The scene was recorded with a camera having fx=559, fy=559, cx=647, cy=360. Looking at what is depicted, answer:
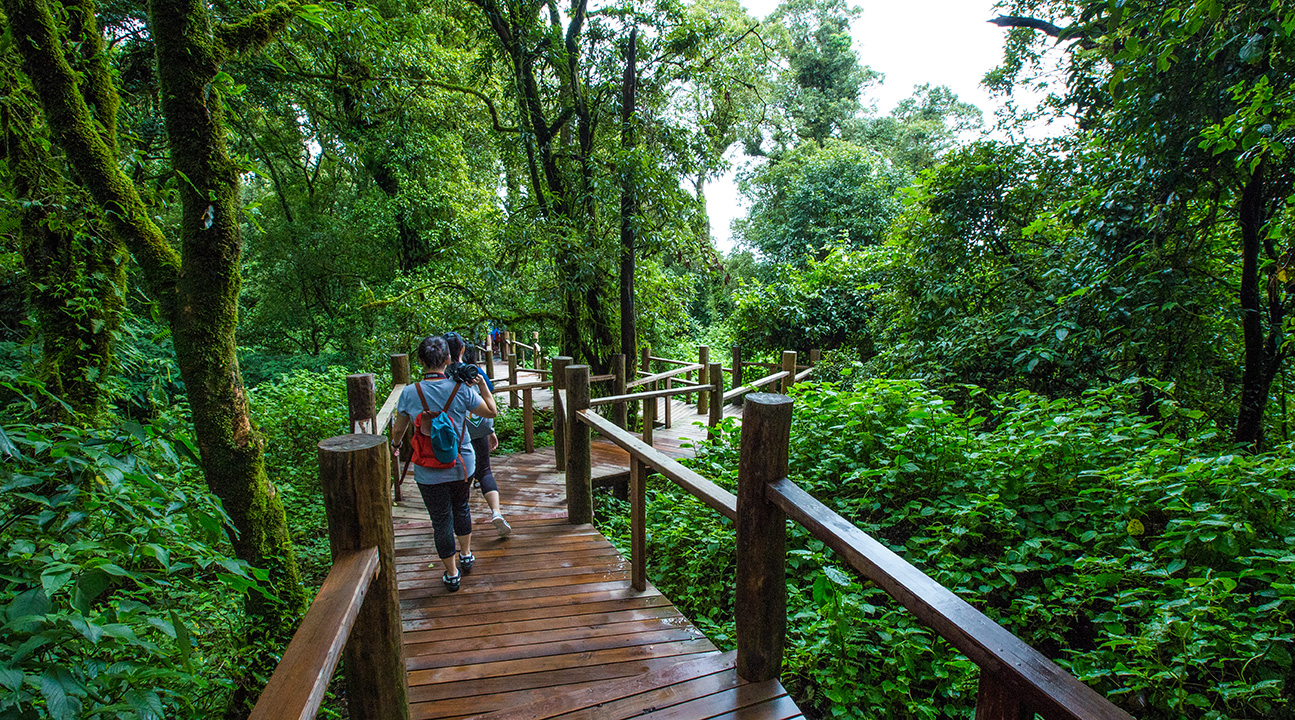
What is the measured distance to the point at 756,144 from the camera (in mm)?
20641

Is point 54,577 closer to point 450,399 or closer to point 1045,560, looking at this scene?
point 450,399

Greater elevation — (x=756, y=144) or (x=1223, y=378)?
(x=756, y=144)

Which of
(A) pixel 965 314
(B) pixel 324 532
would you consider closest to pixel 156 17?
(B) pixel 324 532

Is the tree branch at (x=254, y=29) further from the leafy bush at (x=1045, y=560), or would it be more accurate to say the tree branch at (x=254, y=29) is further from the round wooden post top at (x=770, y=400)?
the leafy bush at (x=1045, y=560)

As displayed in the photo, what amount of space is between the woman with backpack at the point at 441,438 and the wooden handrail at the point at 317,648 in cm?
156

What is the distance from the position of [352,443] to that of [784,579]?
153 cm

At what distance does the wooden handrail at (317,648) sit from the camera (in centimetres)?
106

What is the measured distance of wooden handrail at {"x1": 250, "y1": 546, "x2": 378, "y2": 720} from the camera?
1.06 meters

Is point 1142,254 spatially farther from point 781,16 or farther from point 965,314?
point 781,16

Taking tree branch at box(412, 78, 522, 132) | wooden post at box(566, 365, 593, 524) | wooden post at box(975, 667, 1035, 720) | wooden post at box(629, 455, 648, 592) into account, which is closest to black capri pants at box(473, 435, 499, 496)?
wooden post at box(566, 365, 593, 524)

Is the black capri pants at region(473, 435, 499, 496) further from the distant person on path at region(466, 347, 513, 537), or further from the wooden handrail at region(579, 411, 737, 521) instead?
the wooden handrail at region(579, 411, 737, 521)

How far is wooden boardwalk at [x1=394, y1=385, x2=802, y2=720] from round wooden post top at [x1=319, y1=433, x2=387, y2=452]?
125 centimetres

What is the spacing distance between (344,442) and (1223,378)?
20.8 feet

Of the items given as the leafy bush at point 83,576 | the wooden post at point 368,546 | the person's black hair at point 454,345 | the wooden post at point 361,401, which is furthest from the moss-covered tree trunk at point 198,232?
the wooden post at point 368,546
